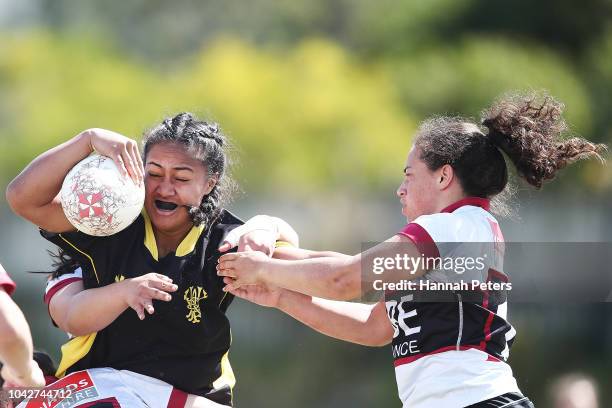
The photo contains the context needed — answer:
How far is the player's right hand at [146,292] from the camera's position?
3.60 m

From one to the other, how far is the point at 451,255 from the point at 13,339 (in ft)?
4.94

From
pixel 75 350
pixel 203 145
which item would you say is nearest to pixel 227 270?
pixel 203 145

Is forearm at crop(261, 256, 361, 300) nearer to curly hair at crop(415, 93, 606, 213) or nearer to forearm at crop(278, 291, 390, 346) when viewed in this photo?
forearm at crop(278, 291, 390, 346)

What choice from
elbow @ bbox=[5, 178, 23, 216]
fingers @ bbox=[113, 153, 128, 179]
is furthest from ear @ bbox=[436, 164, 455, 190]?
elbow @ bbox=[5, 178, 23, 216]

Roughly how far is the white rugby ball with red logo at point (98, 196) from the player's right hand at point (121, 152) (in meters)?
0.02

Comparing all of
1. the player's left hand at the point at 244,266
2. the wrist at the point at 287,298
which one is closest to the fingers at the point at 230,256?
the player's left hand at the point at 244,266

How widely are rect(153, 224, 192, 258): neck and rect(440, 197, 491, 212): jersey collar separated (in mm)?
987

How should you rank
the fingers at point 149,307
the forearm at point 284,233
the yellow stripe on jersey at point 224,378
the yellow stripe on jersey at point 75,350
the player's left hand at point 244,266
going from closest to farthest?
1. the fingers at point 149,307
2. the player's left hand at point 244,266
3. the yellow stripe on jersey at point 75,350
4. the yellow stripe on jersey at point 224,378
5. the forearm at point 284,233

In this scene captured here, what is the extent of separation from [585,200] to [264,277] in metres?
12.9

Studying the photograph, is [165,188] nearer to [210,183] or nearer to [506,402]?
[210,183]

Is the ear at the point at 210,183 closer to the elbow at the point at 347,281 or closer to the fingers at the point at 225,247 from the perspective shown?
the fingers at the point at 225,247

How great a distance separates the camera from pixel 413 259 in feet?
12.0

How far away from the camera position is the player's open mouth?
12.8 ft

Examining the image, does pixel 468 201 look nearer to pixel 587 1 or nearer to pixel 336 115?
pixel 336 115
